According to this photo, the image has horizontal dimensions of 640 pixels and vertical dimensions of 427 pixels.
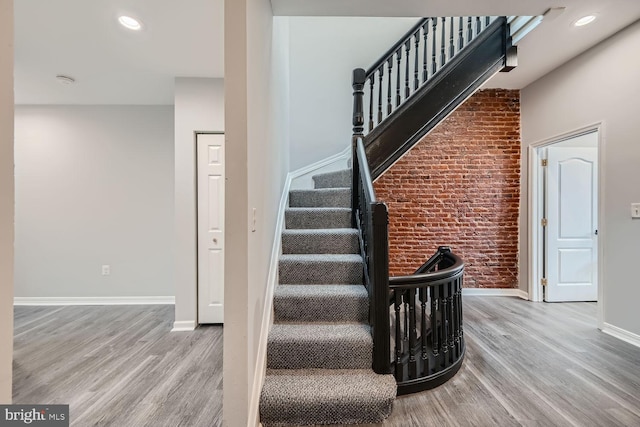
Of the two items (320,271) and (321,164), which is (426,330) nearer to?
(320,271)

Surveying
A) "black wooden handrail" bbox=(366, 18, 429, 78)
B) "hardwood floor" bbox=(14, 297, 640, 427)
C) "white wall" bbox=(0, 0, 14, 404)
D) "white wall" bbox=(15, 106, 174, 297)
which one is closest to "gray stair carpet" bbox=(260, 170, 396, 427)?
"hardwood floor" bbox=(14, 297, 640, 427)

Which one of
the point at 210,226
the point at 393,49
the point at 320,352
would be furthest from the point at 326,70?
the point at 320,352

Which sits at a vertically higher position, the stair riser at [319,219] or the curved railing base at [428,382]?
the stair riser at [319,219]

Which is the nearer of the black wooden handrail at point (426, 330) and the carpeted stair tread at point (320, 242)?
the black wooden handrail at point (426, 330)

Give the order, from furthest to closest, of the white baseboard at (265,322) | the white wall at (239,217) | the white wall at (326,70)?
1. the white wall at (326,70)
2. the white baseboard at (265,322)
3. the white wall at (239,217)

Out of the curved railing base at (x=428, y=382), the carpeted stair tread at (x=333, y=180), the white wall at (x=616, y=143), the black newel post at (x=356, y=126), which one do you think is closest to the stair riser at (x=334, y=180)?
the carpeted stair tread at (x=333, y=180)

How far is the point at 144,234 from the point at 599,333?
17.2 feet

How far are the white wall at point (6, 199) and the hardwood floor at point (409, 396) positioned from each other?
1358mm

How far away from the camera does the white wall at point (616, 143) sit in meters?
2.58

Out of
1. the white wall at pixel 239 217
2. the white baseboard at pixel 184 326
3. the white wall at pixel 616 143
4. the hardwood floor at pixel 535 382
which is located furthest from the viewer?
the white baseboard at pixel 184 326

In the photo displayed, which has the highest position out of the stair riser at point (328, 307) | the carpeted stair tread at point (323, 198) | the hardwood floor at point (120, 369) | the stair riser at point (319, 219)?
the carpeted stair tread at point (323, 198)

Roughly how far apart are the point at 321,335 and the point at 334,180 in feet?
6.31

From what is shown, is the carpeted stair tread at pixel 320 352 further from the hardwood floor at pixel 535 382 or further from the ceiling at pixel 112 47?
the ceiling at pixel 112 47

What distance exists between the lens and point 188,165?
3076 mm
